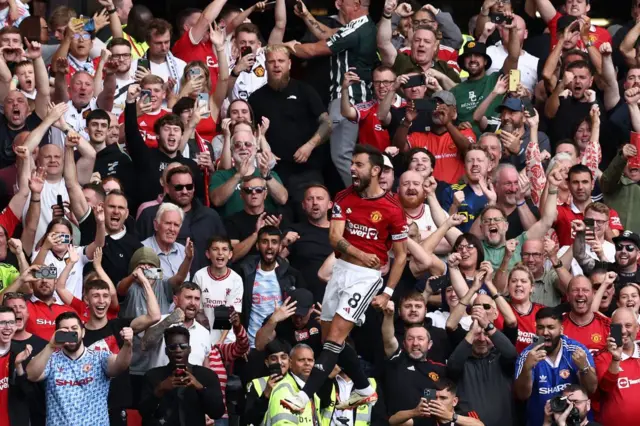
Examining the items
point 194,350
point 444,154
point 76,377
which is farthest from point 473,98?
point 76,377

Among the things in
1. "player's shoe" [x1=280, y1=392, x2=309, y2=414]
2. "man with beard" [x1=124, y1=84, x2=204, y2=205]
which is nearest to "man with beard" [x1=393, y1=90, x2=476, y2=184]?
"man with beard" [x1=124, y1=84, x2=204, y2=205]

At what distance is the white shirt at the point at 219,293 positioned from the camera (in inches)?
688

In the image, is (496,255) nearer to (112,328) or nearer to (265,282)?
(265,282)

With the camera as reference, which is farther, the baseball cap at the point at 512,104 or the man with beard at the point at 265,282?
the baseball cap at the point at 512,104

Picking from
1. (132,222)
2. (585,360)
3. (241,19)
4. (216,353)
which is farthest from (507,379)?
(241,19)

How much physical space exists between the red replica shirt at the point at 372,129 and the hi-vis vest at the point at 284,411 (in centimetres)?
444

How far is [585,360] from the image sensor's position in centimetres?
1723

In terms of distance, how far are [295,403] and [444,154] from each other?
16.0 feet

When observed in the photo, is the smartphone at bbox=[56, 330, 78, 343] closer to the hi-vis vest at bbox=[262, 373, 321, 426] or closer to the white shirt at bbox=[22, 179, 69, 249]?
the hi-vis vest at bbox=[262, 373, 321, 426]

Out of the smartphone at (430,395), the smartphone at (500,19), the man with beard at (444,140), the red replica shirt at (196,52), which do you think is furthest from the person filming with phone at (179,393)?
the smartphone at (500,19)

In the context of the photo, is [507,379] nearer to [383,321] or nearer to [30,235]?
[383,321]

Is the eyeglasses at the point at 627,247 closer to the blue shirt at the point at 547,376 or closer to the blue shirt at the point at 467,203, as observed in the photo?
the blue shirt at the point at 467,203

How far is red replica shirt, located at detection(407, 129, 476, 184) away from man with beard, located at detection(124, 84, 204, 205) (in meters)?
2.57

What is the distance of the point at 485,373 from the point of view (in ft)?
56.9
